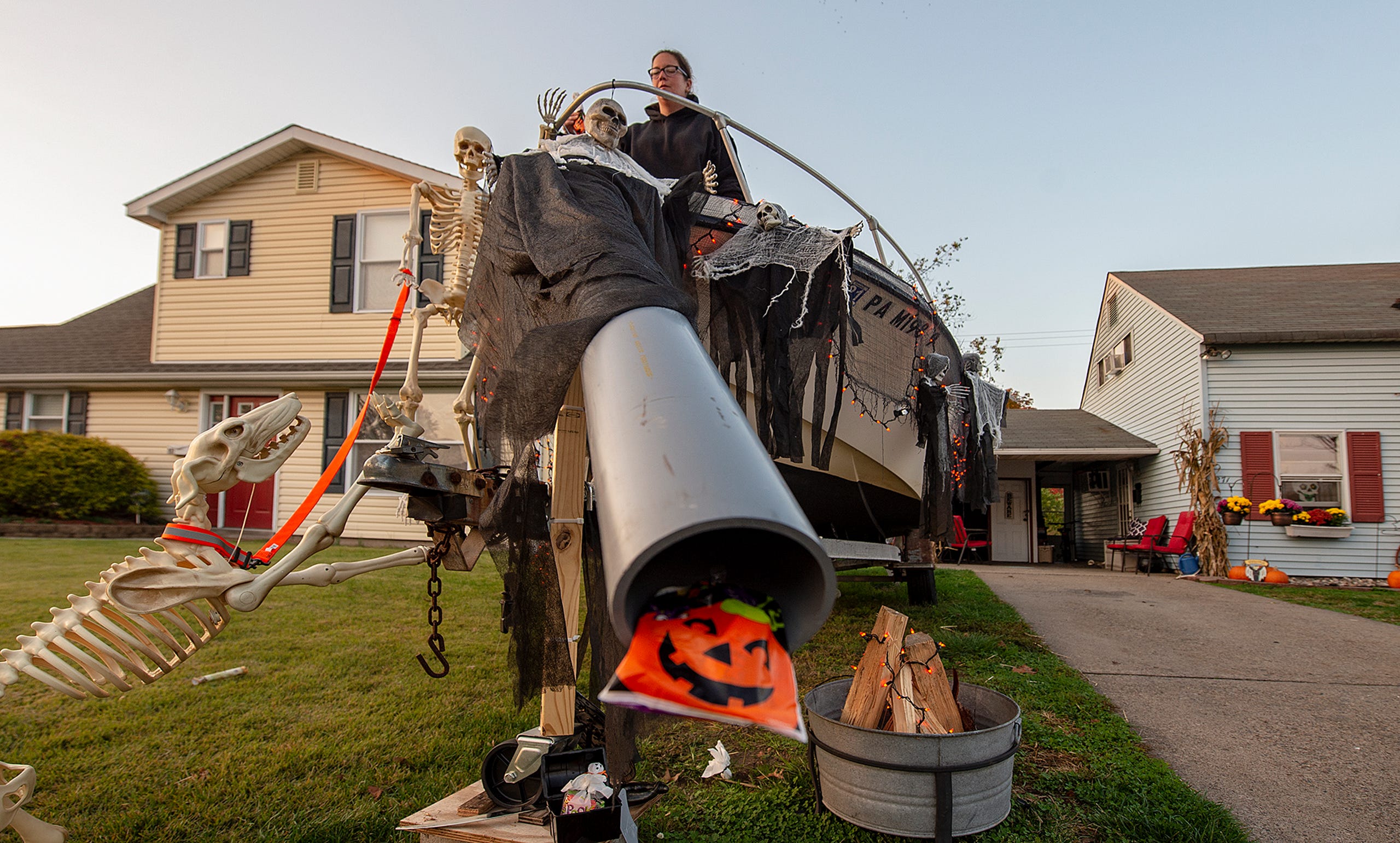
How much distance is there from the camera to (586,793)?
1.90m

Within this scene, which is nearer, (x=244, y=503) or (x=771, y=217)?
(x=771, y=217)

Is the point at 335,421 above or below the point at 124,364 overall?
below

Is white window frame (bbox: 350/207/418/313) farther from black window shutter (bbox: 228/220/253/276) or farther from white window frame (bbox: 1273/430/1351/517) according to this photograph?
white window frame (bbox: 1273/430/1351/517)

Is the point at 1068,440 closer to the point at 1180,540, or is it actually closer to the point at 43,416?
the point at 1180,540

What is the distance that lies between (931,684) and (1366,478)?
12712 mm

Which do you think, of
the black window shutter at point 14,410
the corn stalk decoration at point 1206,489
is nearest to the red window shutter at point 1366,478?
the corn stalk decoration at point 1206,489

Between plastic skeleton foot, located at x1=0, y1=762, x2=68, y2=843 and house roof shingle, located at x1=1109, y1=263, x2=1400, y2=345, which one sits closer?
plastic skeleton foot, located at x1=0, y1=762, x2=68, y2=843

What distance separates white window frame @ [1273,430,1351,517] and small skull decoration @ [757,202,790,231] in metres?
12.5

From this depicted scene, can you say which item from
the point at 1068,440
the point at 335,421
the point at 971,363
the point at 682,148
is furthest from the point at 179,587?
the point at 1068,440

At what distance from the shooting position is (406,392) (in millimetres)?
3076

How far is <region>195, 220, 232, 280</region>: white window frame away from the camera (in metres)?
12.1

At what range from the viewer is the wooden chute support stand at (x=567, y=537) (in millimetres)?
2230

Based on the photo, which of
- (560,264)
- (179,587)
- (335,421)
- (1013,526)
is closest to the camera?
(560,264)

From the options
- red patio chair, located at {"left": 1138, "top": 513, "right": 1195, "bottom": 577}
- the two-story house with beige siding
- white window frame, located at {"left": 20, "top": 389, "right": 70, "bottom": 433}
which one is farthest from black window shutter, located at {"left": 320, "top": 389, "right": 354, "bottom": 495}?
red patio chair, located at {"left": 1138, "top": 513, "right": 1195, "bottom": 577}
